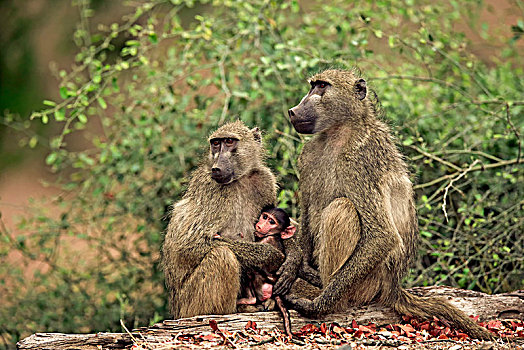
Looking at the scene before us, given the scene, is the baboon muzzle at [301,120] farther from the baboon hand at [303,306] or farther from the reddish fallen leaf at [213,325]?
the reddish fallen leaf at [213,325]

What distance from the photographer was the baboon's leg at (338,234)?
365 cm

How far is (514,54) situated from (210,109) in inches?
147

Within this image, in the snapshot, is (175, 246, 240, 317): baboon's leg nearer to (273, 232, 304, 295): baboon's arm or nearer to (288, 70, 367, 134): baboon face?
(273, 232, 304, 295): baboon's arm

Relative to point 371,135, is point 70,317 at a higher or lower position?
lower

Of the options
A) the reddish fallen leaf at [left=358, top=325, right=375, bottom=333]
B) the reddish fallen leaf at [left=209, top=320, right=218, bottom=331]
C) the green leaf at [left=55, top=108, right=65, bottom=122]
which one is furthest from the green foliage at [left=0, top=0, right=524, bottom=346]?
the reddish fallen leaf at [left=209, top=320, right=218, bottom=331]

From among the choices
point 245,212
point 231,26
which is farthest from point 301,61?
point 245,212

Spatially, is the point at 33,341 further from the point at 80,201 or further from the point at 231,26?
the point at 231,26

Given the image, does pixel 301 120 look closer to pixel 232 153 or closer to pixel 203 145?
pixel 232 153

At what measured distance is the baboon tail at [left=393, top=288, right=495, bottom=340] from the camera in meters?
3.69

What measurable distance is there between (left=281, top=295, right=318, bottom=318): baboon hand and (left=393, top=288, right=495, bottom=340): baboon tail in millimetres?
586

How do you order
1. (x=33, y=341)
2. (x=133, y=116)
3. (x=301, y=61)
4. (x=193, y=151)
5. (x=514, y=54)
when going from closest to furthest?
(x=33, y=341) → (x=301, y=61) → (x=193, y=151) → (x=133, y=116) → (x=514, y=54)

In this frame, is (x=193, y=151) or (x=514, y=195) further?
(x=193, y=151)

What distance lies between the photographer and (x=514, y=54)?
7141 millimetres

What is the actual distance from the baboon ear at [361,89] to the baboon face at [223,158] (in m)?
0.88
